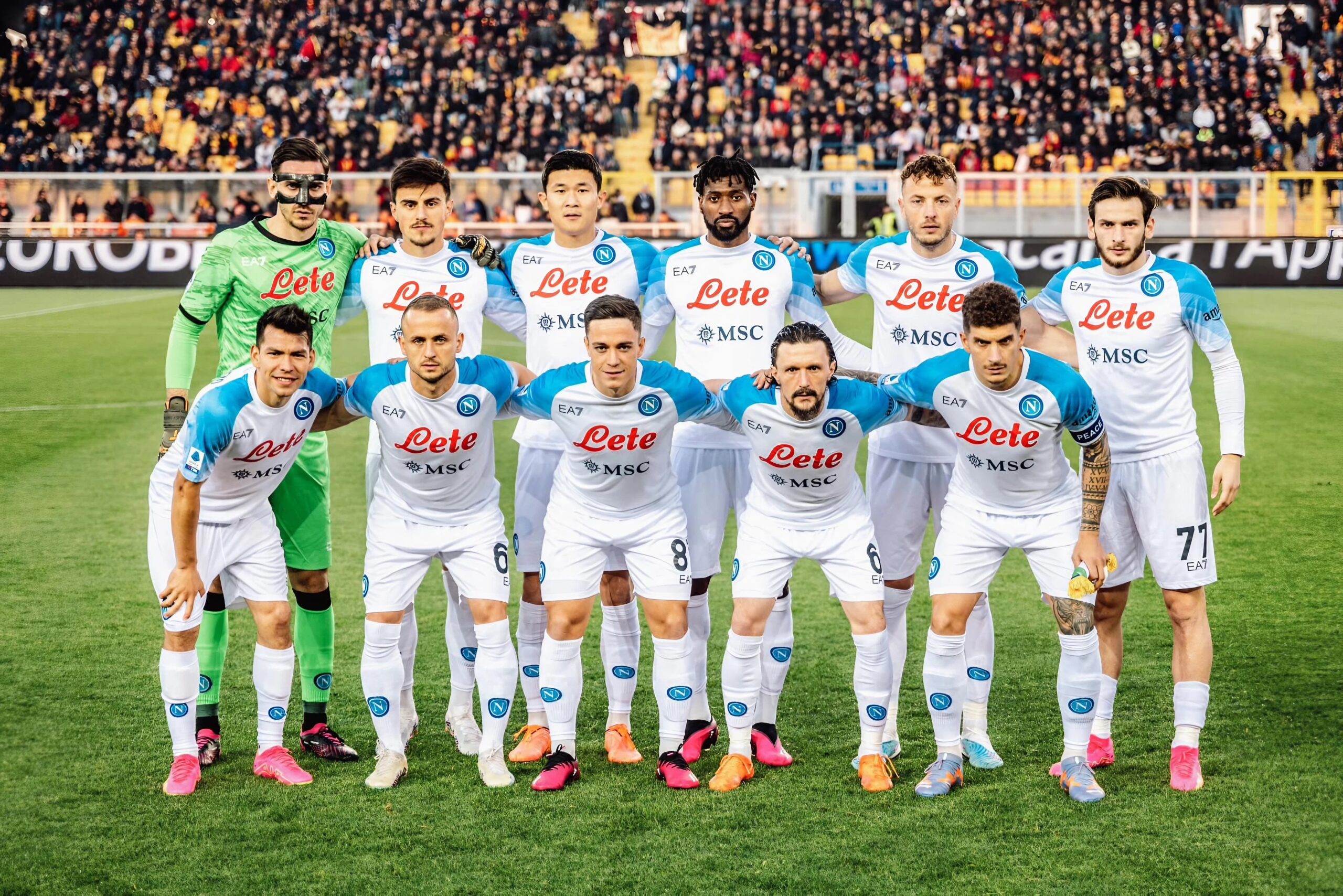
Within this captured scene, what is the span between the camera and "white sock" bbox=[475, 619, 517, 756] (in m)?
5.40

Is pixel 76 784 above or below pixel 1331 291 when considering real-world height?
below

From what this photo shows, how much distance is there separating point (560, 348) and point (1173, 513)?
258cm

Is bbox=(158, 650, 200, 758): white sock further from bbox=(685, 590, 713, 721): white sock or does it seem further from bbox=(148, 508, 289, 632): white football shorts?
bbox=(685, 590, 713, 721): white sock

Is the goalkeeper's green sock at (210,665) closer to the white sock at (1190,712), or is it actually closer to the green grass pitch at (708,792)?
the green grass pitch at (708,792)

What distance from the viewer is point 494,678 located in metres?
5.40

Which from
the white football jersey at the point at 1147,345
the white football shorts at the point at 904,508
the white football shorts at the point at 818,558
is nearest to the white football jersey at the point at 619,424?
the white football shorts at the point at 818,558

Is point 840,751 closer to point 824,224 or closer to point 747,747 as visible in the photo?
point 747,747

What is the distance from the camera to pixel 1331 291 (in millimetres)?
22750

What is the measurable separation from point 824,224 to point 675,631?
65.7ft

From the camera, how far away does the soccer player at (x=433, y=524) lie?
5.31 m

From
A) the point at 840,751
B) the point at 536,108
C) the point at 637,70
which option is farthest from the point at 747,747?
the point at 637,70

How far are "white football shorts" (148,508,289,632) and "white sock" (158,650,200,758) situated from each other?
121 millimetres

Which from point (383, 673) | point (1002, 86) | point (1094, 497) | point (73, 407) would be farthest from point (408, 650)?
point (1002, 86)

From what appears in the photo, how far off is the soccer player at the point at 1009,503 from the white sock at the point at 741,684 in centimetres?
67
